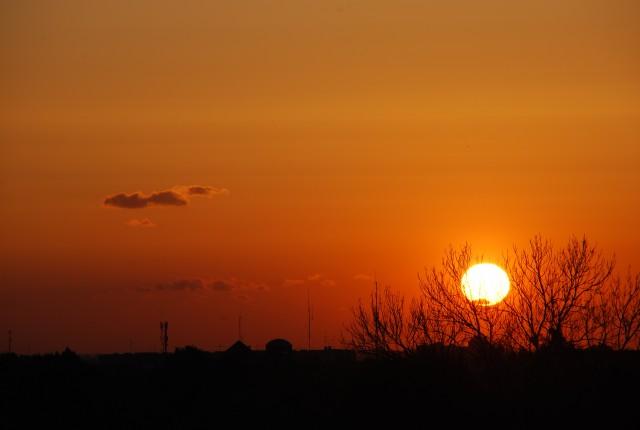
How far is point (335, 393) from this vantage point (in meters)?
53.9

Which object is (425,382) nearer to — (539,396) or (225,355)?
(539,396)

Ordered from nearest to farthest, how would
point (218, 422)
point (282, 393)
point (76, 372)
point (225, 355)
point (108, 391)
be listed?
point (218, 422) → point (282, 393) → point (108, 391) → point (76, 372) → point (225, 355)

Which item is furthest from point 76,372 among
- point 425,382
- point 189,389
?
point 425,382

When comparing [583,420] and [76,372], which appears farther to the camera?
[76,372]

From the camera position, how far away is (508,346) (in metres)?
35.4

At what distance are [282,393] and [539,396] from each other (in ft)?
98.0

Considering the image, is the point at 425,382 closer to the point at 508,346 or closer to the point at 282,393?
the point at 508,346

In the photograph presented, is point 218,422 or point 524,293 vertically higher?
point 524,293

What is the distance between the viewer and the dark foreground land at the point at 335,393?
33.8 metres

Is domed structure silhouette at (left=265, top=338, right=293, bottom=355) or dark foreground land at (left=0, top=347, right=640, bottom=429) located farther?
domed structure silhouette at (left=265, top=338, right=293, bottom=355)

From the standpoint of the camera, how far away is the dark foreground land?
33.8 meters

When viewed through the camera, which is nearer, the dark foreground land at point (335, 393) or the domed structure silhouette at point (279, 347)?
the dark foreground land at point (335, 393)

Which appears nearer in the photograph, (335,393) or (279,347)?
(335,393)

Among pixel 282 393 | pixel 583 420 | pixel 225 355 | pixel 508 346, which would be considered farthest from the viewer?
pixel 225 355
